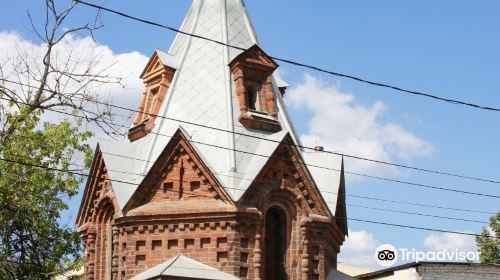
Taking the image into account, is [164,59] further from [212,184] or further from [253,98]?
[212,184]

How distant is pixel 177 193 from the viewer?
79.5 feet

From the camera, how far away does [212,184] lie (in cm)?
2386

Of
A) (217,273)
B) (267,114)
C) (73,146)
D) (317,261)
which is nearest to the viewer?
(217,273)

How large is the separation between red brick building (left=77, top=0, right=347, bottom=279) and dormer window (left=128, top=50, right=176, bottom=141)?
0.11 ft

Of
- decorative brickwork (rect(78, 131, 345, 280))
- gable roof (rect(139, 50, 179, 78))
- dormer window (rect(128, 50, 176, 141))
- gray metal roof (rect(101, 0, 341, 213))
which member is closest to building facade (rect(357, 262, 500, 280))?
decorative brickwork (rect(78, 131, 345, 280))

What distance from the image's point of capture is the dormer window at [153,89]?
86.3 feet

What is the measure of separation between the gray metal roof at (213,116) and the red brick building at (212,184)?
34 mm

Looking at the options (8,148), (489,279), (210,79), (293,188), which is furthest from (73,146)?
(489,279)

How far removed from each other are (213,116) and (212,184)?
2.41 meters

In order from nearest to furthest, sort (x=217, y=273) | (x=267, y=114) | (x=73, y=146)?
(x=217, y=273)
(x=267, y=114)
(x=73, y=146)

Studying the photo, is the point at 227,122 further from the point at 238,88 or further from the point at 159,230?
the point at 159,230

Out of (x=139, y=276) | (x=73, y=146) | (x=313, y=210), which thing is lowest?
(x=139, y=276)

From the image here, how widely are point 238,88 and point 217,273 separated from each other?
19.0ft

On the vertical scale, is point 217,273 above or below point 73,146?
below
